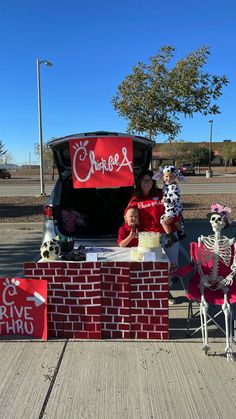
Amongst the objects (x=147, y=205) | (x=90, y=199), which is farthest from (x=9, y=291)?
(x=90, y=199)

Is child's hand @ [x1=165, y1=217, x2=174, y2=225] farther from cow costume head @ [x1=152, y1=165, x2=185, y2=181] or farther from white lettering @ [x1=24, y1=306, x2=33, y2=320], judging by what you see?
white lettering @ [x1=24, y1=306, x2=33, y2=320]

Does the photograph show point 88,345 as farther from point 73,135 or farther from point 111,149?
point 73,135

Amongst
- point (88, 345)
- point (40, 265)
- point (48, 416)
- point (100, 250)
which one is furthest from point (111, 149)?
point (48, 416)

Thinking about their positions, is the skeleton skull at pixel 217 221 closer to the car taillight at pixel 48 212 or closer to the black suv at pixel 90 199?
the black suv at pixel 90 199

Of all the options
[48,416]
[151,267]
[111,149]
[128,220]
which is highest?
[111,149]

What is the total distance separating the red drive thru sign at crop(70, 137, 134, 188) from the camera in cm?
448

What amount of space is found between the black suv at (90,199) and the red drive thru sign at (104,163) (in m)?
0.14

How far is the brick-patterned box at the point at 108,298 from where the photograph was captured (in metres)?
4.05

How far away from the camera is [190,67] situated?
1213 centimetres

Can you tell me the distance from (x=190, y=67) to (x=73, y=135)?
26.3 feet

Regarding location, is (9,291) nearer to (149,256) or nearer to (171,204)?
(149,256)

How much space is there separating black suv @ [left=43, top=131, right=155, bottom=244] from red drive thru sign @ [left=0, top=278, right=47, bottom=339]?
1586mm

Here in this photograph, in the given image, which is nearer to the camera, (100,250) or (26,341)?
(26,341)

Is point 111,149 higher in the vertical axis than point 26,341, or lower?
higher
